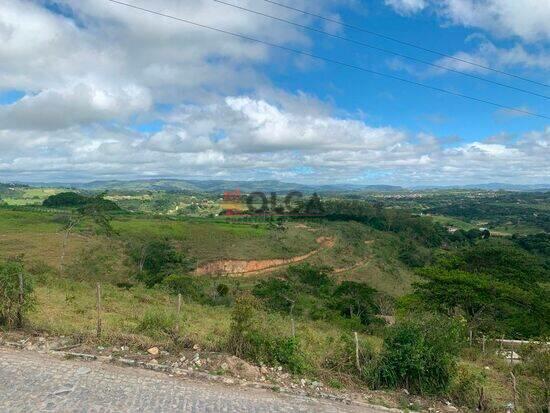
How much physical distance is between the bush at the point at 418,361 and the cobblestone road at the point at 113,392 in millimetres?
1171

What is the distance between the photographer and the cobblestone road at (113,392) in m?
6.76

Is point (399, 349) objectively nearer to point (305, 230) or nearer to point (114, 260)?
point (114, 260)

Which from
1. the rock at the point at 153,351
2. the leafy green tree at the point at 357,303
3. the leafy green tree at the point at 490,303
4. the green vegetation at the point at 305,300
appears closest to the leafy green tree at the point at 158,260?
the green vegetation at the point at 305,300

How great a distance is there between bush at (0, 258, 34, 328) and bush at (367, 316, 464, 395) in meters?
8.14

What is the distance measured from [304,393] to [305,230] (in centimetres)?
6349

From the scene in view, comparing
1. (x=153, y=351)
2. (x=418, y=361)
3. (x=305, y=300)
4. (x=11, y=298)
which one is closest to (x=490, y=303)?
(x=418, y=361)

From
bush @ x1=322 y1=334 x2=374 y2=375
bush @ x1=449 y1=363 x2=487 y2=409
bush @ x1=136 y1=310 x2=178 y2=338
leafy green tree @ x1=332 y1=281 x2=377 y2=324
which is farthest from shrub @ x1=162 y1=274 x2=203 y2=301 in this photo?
bush @ x1=449 y1=363 x2=487 y2=409

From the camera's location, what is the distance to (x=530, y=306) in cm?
2077

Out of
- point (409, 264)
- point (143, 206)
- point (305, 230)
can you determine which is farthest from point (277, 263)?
point (143, 206)

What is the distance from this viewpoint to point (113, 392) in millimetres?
7230

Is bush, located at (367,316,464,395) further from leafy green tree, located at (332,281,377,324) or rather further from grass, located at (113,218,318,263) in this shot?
grass, located at (113,218,318,263)

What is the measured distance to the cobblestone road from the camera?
6.76 m

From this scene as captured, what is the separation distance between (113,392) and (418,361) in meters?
5.86

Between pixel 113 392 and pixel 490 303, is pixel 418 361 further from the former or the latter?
pixel 490 303
